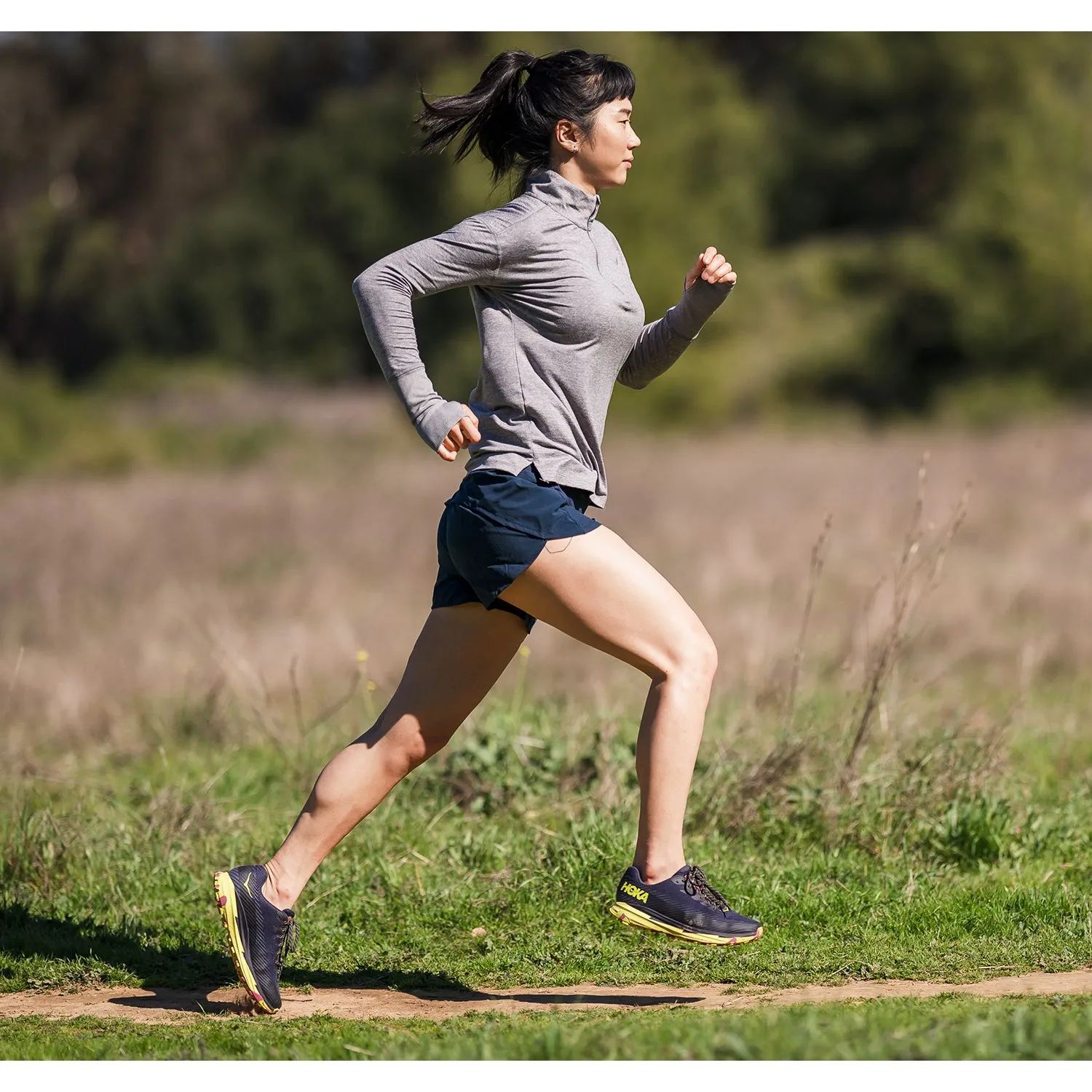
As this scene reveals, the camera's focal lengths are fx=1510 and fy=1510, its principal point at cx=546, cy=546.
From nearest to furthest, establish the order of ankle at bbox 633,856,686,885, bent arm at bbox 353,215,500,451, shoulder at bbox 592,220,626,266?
bent arm at bbox 353,215,500,451 < ankle at bbox 633,856,686,885 < shoulder at bbox 592,220,626,266

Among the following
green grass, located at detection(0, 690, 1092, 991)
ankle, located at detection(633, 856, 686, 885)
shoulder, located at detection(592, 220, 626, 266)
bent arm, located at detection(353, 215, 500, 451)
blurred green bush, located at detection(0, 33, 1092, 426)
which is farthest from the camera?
blurred green bush, located at detection(0, 33, 1092, 426)

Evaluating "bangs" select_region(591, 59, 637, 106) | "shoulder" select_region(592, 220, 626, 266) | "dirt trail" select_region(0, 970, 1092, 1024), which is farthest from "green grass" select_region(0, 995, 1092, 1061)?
"bangs" select_region(591, 59, 637, 106)

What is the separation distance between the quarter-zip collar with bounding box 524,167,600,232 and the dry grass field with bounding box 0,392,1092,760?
6.85 ft

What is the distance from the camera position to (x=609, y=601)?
363cm

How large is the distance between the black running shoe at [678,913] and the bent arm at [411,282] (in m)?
1.25

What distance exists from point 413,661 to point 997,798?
2.45 meters

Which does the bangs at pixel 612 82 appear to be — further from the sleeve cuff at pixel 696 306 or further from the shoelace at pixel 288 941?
the shoelace at pixel 288 941

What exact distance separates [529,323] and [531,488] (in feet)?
1.36

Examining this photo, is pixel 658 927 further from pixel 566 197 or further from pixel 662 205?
pixel 662 205

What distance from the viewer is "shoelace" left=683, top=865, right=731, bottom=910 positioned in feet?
12.3

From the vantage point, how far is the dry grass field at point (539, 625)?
28.0 ft

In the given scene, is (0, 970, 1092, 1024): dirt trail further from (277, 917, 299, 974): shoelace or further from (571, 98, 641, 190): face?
(571, 98, 641, 190): face

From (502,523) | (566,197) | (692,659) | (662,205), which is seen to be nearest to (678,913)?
(692,659)

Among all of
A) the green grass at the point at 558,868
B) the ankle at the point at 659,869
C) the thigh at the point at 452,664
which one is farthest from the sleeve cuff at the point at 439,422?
the green grass at the point at 558,868
